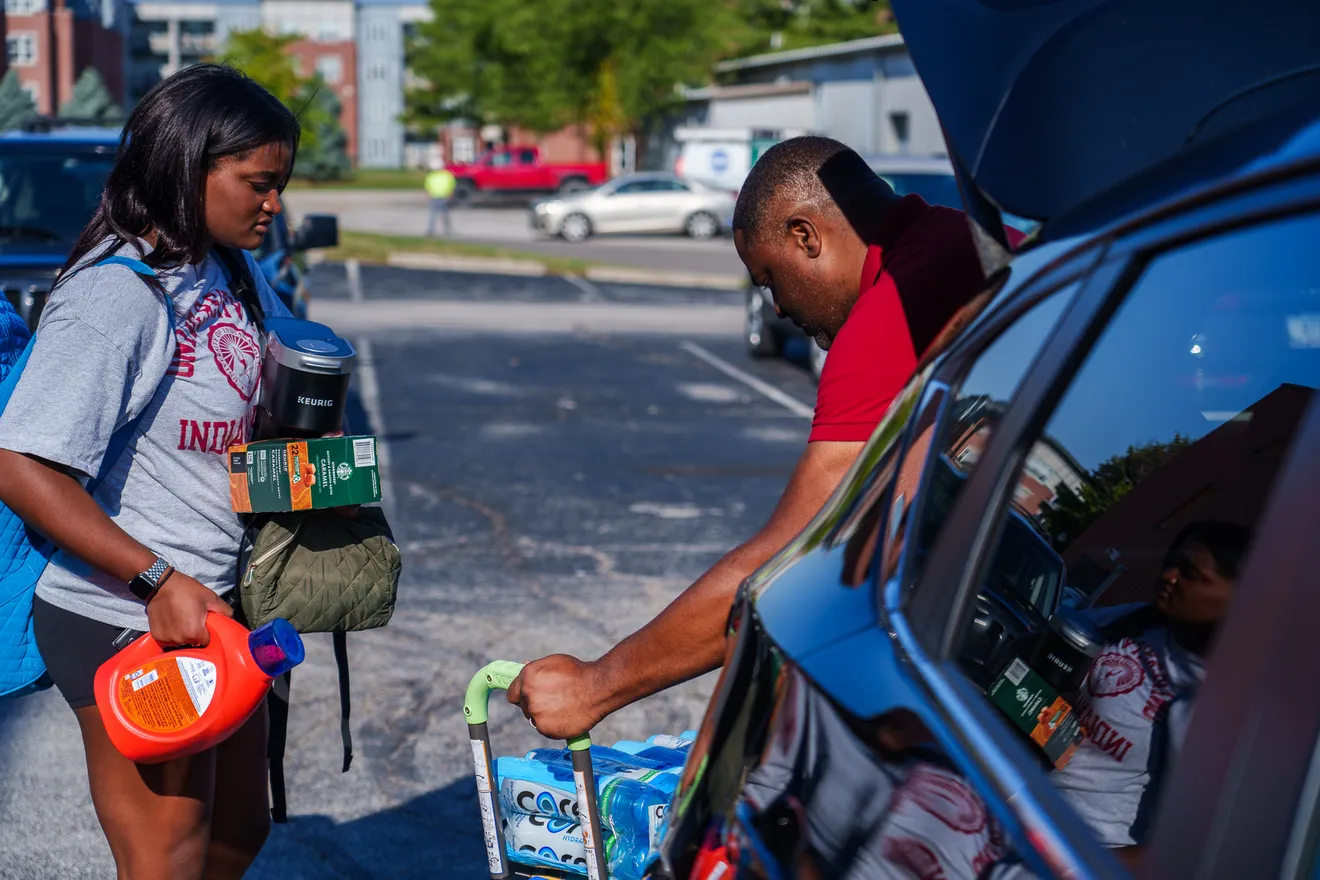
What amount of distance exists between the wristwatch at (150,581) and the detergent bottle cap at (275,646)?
0.17m

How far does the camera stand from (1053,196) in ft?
6.13

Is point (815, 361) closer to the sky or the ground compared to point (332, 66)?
closer to the ground

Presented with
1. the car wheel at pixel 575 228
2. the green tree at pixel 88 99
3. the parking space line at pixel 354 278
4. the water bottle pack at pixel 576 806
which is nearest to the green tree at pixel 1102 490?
the water bottle pack at pixel 576 806

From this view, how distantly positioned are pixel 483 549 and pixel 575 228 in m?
28.0

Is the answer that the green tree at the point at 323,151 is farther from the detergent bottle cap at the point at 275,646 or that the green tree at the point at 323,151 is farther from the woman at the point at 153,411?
the detergent bottle cap at the point at 275,646

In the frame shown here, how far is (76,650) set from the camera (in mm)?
2580

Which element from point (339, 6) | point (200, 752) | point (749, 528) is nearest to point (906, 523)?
point (200, 752)

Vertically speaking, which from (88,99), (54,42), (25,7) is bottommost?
(88,99)

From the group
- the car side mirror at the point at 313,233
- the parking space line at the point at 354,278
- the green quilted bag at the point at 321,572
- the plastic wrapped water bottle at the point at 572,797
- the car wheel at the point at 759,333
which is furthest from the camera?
the parking space line at the point at 354,278

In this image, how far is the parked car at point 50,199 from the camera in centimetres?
848

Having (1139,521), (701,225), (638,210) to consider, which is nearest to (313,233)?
(1139,521)

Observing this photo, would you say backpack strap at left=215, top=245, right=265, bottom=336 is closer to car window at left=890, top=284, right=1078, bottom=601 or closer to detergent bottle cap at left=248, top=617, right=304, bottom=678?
detergent bottle cap at left=248, top=617, right=304, bottom=678

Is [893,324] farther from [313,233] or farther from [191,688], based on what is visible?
[313,233]

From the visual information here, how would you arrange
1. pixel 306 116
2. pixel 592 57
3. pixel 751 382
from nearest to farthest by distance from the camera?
pixel 751 382 → pixel 592 57 → pixel 306 116
